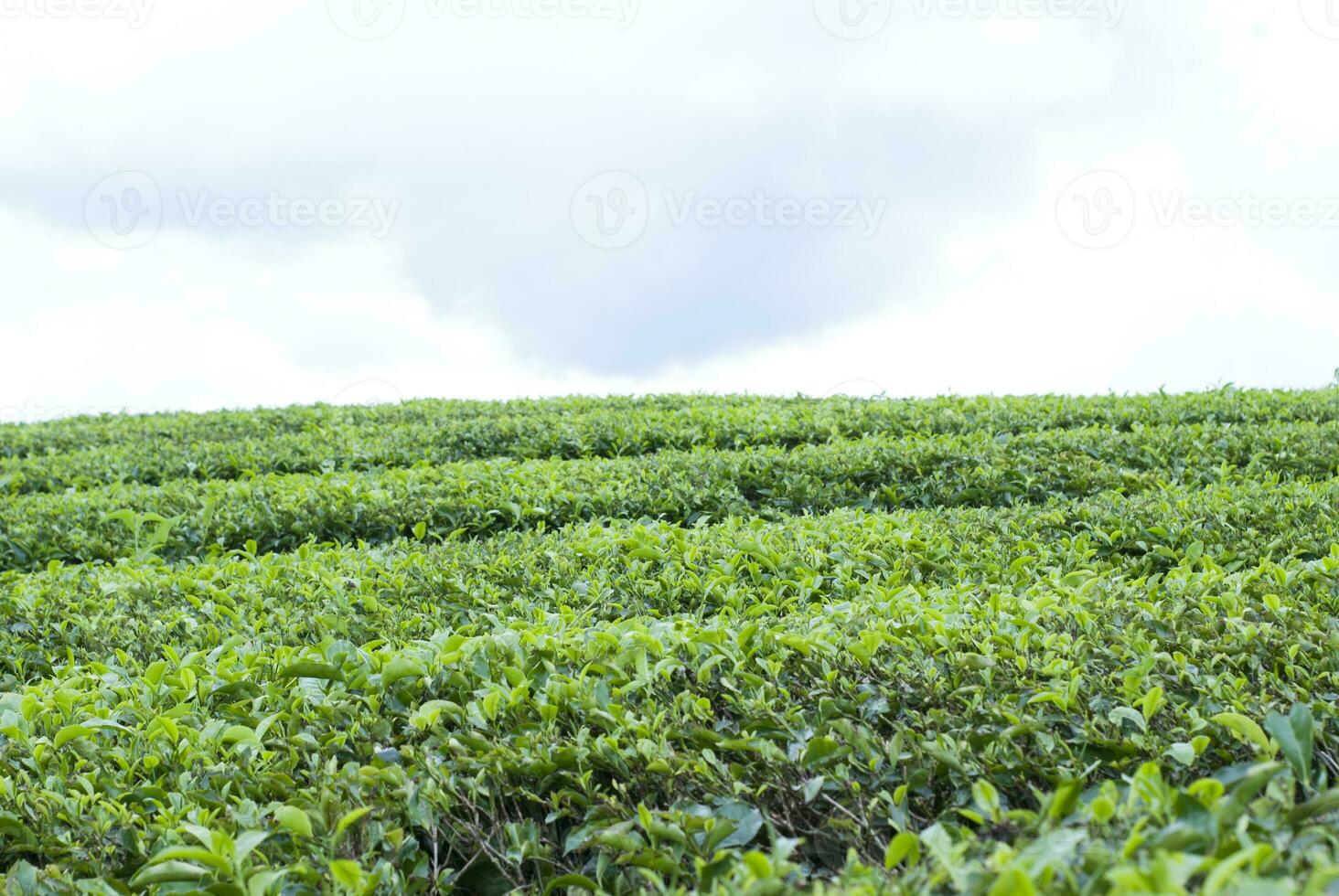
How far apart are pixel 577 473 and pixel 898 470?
8.23 ft

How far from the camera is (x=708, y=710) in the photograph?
2.70 m

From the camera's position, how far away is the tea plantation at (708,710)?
1.91 m

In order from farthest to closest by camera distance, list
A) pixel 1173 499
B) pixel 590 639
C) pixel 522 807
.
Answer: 1. pixel 1173 499
2. pixel 590 639
3. pixel 522 807

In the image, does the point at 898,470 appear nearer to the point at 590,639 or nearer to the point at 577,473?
the point at 577,473

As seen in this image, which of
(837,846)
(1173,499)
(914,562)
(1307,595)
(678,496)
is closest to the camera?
(837,846)

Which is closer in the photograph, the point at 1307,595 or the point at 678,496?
the point at 1307,595

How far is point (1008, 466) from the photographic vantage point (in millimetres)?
7121

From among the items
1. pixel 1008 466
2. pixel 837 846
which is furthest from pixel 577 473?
pixel 837 846

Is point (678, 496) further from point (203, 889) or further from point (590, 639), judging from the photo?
point (203, 889)

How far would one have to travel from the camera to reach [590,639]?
307cm

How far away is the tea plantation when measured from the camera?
1.91 meters

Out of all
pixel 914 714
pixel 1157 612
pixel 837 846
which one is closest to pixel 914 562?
pixel 1157 612

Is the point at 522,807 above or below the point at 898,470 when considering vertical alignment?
below

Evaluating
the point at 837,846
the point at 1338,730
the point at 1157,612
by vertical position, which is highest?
the point at 1157,612
